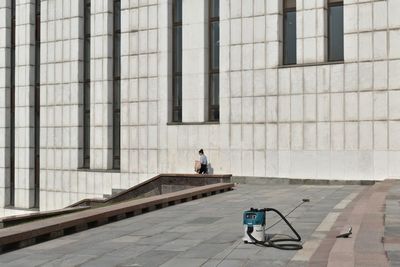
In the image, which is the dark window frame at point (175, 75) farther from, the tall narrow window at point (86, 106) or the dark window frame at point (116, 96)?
the tall narrow window at point (86, 106)

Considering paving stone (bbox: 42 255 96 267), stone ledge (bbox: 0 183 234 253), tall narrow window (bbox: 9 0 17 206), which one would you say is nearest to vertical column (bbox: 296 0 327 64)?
stone ledge (bbox: 0 183 234 253)

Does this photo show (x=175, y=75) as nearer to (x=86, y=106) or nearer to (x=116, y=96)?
(x=116, y=96)

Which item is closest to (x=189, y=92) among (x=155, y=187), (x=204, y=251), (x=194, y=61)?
(x=194, y=61)

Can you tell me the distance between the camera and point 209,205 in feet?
60.6

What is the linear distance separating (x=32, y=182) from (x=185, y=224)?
24.7 m

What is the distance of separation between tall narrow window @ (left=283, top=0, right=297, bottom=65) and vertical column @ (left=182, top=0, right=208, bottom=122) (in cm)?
424

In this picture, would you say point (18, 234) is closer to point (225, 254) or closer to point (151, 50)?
point (225, 254)

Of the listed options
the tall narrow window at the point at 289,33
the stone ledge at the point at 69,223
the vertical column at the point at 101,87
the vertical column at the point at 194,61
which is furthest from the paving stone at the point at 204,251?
the vertical column at the point at 101,87

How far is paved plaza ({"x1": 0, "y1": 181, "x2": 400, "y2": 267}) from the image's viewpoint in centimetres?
938

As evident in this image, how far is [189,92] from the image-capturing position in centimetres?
3016

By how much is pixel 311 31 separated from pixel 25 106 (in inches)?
754

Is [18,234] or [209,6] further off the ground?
[209,6]

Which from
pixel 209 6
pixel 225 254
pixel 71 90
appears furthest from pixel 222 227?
pixel 71 90

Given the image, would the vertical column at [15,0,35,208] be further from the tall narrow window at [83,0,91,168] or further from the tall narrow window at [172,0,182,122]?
the tall narrow window at [172,0,182,122]
